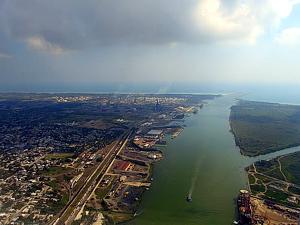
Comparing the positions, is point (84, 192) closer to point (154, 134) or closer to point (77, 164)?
point (77, 164)

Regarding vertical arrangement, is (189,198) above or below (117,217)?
above

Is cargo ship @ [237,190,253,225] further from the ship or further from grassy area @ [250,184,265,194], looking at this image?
the ship

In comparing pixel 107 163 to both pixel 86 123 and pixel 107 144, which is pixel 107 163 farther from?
pixel 86 123

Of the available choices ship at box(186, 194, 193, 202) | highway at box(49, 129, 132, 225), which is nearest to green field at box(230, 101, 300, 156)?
highway at box(49, 129, 132, 225)

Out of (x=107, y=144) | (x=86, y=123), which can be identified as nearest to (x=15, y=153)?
(x=107, y=144)

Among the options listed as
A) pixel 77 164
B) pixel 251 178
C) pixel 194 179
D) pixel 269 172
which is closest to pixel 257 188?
pixel 251 178

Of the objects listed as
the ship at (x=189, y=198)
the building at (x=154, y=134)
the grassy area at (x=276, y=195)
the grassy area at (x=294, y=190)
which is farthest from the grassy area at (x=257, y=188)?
the building at (x=154, y=134)

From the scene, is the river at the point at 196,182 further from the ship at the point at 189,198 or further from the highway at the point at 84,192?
the highway at the point at 84,192
